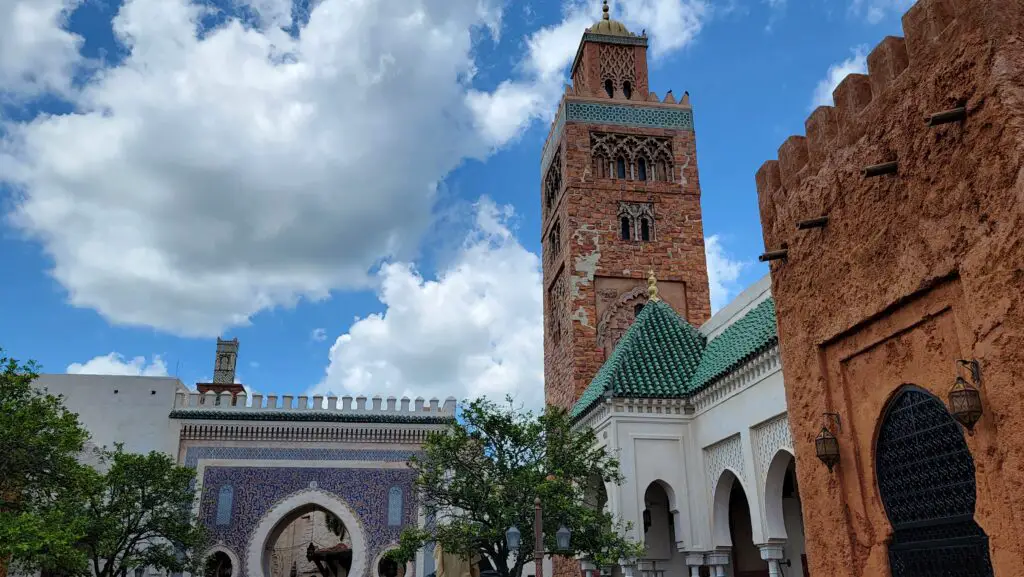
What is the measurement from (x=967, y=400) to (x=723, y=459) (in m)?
9.01

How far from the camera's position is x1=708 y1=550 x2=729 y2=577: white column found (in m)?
12.5

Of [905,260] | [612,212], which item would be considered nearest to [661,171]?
[612,212]

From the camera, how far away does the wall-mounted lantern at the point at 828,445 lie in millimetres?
5309

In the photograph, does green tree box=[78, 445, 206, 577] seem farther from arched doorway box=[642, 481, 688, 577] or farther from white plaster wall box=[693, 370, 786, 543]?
white plaster wall box=[693, 370, 786, 543]

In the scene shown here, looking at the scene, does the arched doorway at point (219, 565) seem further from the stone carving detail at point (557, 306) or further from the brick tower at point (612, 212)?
the stone carving detail at point (557, 306)

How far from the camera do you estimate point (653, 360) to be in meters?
15.3

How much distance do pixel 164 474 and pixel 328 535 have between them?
20730mm

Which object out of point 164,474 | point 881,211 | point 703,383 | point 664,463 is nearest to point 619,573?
point 664,463

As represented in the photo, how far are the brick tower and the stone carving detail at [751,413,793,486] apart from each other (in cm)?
841

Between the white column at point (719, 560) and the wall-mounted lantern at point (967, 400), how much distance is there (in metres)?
9.09

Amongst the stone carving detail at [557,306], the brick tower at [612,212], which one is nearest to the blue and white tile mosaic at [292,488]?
the brick tower at [612,212]

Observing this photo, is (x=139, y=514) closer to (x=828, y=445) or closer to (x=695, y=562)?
(x=695, y=562)

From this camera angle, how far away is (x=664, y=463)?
13.6 metres

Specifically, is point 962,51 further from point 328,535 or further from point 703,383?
point 328,535
